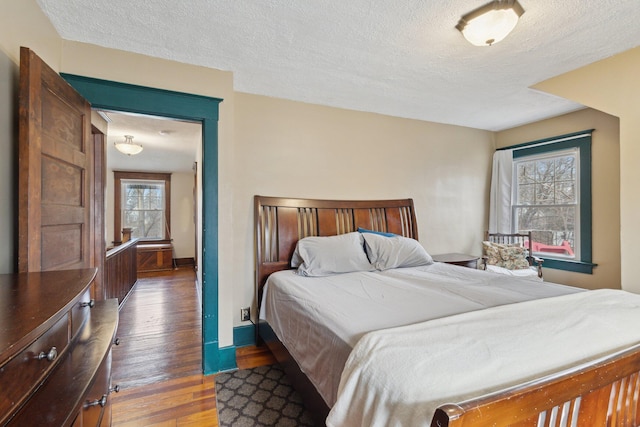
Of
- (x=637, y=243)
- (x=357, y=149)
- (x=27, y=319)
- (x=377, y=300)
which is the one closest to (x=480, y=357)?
(x=377, y=300)

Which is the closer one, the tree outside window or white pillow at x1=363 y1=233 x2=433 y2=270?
white pillow at x1=363 y1=233 x2=433 y2=270

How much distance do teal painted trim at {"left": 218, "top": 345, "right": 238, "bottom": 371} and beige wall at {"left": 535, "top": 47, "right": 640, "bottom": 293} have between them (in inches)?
126

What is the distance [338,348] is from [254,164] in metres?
2.03

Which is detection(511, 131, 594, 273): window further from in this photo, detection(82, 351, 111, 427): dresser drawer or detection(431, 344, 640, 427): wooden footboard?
detection(82, 351, 111, 427): dresser drawer

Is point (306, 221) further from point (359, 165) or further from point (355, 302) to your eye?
point (355, 302)

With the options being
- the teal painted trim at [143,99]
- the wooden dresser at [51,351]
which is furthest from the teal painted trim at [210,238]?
the wooden dresser at [51,351]

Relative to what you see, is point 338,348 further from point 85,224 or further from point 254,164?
point 254,164

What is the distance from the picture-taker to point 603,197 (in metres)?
3.15

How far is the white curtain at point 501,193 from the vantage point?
3984 mm

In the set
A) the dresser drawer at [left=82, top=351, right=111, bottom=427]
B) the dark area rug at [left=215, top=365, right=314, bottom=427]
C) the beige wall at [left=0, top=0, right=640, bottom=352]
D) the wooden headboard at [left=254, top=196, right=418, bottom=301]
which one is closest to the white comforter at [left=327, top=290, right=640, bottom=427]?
the dresser drawer at [left=82, top=351, right=111, bottom=427]

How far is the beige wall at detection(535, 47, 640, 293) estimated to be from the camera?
7.50 feet

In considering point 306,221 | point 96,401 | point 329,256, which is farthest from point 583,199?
point 96,401

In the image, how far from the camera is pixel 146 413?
1.85 metres

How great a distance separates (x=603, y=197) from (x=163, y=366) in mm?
4573
